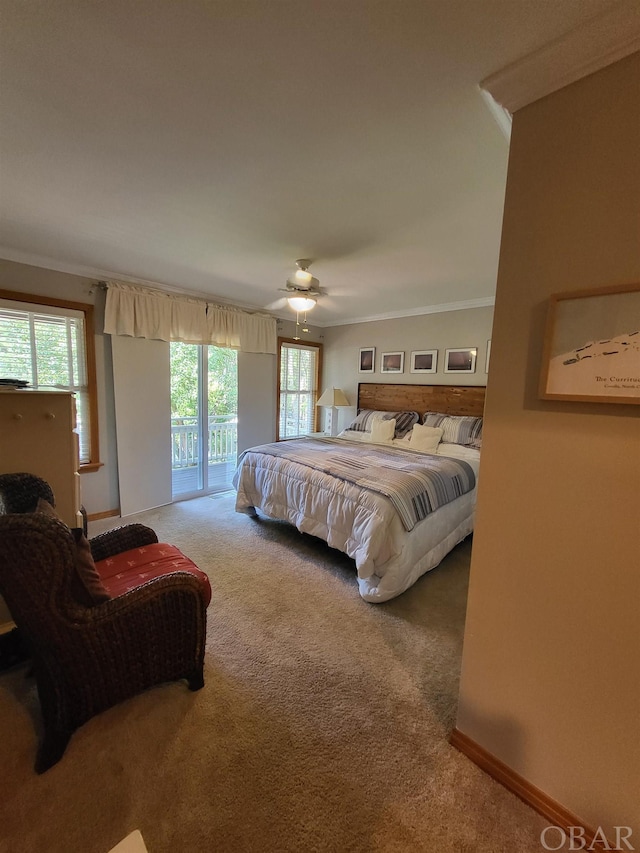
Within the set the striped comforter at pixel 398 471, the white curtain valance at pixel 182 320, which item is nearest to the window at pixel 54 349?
the white curtain valance at pixel 182 320

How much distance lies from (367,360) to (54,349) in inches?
147

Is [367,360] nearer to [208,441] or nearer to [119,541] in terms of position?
[208,441]

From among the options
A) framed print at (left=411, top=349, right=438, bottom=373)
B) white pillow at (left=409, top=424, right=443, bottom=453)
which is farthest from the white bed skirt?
framed print at (left=411, top=349, right=438, bottom=373)

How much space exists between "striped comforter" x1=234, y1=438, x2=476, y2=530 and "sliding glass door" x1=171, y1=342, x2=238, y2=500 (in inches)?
48.9

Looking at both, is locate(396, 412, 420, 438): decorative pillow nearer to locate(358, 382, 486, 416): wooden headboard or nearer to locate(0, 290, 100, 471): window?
locate(358, 382, 486, 416): wooden headboard

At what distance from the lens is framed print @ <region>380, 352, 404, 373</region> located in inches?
188

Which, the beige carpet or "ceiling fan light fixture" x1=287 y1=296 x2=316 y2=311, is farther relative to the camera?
"ceiling fan light fixture" x1=287 y1=296 x2=316 y2=311

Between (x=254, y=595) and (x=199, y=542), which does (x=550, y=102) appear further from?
(x=199, y=542)

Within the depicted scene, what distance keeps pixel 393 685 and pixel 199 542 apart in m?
2.04

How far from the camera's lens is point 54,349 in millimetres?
3164

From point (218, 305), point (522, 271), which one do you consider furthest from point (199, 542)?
point (522, 271)

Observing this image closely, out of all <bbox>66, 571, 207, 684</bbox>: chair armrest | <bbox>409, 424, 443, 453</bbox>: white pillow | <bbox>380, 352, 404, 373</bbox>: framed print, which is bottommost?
<bbox>66, 571, 207, 684</bbox>: chair armrest

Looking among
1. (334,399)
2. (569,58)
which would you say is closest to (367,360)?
(334,399)

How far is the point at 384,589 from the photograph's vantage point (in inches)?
89.1
